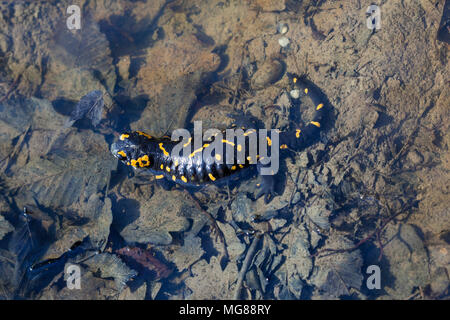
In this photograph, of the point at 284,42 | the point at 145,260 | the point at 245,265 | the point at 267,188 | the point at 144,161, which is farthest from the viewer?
the point at 284,42

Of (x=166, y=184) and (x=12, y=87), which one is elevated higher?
(x=12, y=87)

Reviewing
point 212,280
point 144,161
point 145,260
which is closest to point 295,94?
point 144,161

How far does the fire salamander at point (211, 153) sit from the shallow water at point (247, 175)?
0.17 meters

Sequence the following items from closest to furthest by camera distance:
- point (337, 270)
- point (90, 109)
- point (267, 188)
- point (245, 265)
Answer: point (337, 270), point (245, 265), point (267, 188), point (90, 109)

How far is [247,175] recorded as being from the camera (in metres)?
4.30

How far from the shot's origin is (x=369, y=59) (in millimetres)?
4219

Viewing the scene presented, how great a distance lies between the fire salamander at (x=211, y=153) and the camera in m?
4.02

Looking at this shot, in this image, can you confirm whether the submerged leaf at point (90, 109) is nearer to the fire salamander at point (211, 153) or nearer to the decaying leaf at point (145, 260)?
the fire salamander at point (211, 153)

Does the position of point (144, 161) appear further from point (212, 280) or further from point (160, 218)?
point (212, 280)

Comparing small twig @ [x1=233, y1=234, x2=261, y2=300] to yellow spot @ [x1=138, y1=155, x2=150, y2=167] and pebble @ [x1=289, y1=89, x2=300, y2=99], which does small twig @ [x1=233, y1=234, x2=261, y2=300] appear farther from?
pebble @ [x1=289, y1=89, x2=300, y2=99]

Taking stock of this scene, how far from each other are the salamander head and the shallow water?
10.2 inches

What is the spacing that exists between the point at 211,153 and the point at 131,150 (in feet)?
4.04

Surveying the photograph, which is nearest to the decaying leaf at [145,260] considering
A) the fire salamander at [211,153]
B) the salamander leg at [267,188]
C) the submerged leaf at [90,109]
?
the fire salamander at [211,153]
